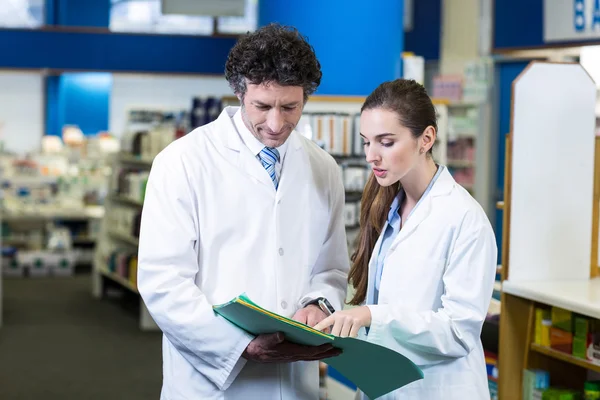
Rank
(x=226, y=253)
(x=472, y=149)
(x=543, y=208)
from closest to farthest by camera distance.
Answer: (x=226, y=253) < (x=543, y=208) < (x=472, y=149)

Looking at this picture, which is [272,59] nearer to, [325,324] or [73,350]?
[325,324]

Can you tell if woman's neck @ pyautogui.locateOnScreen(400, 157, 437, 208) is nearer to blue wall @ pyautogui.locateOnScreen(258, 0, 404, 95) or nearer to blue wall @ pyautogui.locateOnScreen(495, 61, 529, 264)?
blue wall @ pyautogui.locateOnScreen(258, 0, 404, 95)

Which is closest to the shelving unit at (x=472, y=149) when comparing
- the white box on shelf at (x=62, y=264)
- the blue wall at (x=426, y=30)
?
the blue wall at (x=426, y=30)

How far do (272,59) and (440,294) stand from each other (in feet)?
2.37

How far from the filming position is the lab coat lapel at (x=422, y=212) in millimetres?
2240

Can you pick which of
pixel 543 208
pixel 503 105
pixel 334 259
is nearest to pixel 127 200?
pixel 503 105

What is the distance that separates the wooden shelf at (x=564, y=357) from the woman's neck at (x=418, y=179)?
1631 mm

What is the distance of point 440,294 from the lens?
2.21 meters

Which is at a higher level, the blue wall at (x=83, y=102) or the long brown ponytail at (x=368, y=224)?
the blue wall at (x=83, y=102)

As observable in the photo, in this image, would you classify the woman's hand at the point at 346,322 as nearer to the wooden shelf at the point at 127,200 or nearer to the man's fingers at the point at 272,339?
the man's fingers at the point at 272,339

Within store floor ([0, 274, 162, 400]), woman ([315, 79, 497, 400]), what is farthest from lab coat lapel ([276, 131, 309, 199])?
store floor ([0, 274, 162, 400])

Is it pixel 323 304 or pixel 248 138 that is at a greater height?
pixel 248 138

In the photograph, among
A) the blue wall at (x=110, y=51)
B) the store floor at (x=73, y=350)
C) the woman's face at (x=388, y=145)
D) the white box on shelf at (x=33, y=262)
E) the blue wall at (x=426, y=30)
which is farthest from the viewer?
the blue wall at (x=110, y=51)

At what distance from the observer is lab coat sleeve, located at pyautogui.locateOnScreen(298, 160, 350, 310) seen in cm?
242
